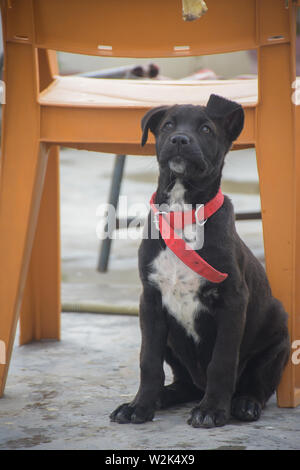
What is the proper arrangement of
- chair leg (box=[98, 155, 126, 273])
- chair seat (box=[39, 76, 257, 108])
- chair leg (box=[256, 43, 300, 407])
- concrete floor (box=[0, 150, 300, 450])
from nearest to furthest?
concrete floor (box=[0, 150, 300, 450]) → chair leg (box=[256, 43, 300, 407]) → chair seat (box=[39, 76, 257, 108]) → chair leg (box=[98, 155, 126, 273])

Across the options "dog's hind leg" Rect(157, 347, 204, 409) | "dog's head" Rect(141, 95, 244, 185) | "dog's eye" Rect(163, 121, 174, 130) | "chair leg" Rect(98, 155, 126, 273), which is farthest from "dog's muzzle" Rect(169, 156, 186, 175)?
"chair leg" Rect(98, 155, 126, 273)

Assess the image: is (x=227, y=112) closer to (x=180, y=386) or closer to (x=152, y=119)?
(x=152, y=119)

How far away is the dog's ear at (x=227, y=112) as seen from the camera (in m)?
2.09

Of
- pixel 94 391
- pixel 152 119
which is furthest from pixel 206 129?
pixel 94 391

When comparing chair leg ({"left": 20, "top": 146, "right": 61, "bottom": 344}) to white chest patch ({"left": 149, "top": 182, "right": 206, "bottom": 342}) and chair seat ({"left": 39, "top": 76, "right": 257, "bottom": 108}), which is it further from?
white chest patch ({"left": 149, "top": 182, "right": 206, "bottom": 342})

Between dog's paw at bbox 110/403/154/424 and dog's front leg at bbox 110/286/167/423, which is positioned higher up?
dog's front leg at bbox 110/286/167/423

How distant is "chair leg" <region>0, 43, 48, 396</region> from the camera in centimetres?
221

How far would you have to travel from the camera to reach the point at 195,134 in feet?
6.81

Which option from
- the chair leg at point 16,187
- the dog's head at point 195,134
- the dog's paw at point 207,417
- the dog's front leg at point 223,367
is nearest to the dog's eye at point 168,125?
the dog's head at point 195,134

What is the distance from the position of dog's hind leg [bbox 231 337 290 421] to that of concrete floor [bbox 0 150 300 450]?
58mm

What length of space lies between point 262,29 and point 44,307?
1442 mm

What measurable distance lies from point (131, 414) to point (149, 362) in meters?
0.15

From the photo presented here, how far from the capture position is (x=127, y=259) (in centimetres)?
461

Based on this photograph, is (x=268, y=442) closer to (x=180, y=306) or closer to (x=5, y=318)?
(x=180, y=306)
